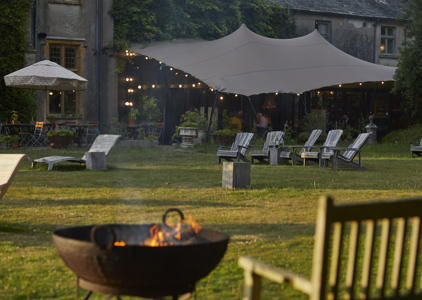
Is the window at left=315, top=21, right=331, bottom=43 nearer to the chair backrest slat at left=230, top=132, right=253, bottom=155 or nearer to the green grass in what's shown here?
the green grass

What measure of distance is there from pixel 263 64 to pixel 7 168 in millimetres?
14118

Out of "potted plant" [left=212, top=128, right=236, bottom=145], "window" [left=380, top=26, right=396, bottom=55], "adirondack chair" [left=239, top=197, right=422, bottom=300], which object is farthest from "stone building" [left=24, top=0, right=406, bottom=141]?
"adirondack chair" [left=239, top=197, right=422, bottom=300]

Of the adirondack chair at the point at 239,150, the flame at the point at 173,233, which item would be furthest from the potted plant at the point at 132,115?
the flame at the point at 173,233

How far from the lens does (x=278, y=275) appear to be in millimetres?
2600

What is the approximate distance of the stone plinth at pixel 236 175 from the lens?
9.12m

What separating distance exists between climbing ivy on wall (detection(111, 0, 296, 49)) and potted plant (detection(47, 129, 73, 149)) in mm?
5219

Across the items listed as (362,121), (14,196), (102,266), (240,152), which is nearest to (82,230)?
(102,266)

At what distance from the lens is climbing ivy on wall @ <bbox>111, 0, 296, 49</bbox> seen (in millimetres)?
21500

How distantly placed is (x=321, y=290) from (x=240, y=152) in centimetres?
1153

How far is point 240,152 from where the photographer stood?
13766mm

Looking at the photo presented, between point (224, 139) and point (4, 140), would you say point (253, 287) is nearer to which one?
point (4, 140)

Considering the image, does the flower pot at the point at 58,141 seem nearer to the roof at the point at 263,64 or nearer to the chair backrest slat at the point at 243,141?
the roof at the point at 263,64

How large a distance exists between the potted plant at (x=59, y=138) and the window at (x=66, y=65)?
385cm

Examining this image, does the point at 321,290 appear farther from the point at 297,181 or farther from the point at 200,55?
Answer: the point at 200,55
